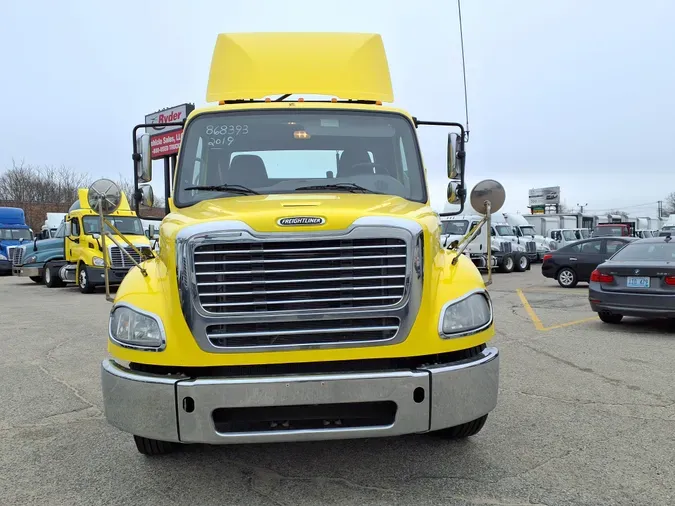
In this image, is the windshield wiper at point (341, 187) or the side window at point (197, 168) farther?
the side window at point (197, 168)

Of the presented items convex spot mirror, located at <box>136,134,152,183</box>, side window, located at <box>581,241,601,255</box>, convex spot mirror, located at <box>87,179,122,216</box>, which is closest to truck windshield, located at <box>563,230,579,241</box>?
side window, located at <box>581,241,601,255</box>

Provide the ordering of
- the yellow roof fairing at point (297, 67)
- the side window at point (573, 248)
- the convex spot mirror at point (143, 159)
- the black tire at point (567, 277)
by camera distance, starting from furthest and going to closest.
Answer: the side window at point (573, 248) < the black tire at point (567, 277) < the yellow roof fairing at point (297, 67) < the convex spot mirror at point (143, 159)

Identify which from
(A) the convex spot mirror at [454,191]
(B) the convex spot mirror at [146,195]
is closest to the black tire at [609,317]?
(A) the convex spot mirror at [454,191]

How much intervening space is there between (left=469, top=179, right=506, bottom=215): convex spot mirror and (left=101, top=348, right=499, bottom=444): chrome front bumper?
1.33 meters

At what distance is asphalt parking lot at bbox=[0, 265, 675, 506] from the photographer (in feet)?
11.7

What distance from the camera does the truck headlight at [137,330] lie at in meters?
3.48

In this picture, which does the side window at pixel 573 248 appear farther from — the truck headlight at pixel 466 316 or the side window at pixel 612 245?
the truck headlight at pixel 466 316

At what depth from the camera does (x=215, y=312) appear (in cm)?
346

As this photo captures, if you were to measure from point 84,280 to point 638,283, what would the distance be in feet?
49.3

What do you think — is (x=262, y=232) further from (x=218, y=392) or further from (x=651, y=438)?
(x=651, y=438)

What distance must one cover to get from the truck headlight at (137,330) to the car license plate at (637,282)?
26.1 feet

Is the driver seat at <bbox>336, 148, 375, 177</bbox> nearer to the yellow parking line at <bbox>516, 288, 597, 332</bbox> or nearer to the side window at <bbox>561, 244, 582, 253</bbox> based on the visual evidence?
the yellow parking line at <bbox>516, 288, 597, 332</bbox>

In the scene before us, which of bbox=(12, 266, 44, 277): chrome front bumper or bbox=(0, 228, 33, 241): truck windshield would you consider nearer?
bbox=(12, 266, 44, 277): chrome front bumper

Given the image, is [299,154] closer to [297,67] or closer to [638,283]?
[297,67]
